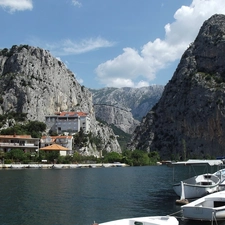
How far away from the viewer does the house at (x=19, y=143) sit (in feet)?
420

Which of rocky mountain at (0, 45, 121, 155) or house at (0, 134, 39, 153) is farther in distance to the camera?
rocky mountain at (0, 45, 121, 155)

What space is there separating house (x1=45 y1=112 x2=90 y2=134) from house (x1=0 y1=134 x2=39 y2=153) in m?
28.5

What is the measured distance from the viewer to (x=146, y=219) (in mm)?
21859

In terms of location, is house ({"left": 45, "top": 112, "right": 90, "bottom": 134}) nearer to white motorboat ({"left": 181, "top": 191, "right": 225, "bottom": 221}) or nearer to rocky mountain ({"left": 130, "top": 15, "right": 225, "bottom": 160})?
rocky mountain ({"left": 130, "top": 15, "right": 225, "bottom": 160})

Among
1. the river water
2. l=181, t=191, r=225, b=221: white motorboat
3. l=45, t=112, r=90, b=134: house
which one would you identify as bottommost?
the river water

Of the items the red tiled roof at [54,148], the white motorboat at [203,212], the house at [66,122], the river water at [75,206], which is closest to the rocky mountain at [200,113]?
the house at [66,122]

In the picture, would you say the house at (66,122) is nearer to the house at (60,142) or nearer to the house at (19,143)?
the house at (60,142)

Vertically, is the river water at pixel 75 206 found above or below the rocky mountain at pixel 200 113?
below

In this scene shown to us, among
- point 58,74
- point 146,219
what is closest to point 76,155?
point 58,74

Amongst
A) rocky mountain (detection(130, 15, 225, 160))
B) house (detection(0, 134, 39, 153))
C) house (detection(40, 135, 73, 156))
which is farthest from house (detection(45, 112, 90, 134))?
rocky mountain (detection(130, 15, 225, 160))

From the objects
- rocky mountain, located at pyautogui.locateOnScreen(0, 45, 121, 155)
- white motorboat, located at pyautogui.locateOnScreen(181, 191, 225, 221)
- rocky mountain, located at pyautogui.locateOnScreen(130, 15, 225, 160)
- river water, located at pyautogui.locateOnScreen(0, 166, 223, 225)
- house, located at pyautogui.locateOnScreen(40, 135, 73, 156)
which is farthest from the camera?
rocky mountain, located at pyautogui.locateOnScreen(130, 15, 225, 160)

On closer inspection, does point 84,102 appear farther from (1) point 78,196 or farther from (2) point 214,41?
(1) point 78,196

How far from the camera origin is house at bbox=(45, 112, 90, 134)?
16412 cm

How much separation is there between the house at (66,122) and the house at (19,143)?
93.6 feet
